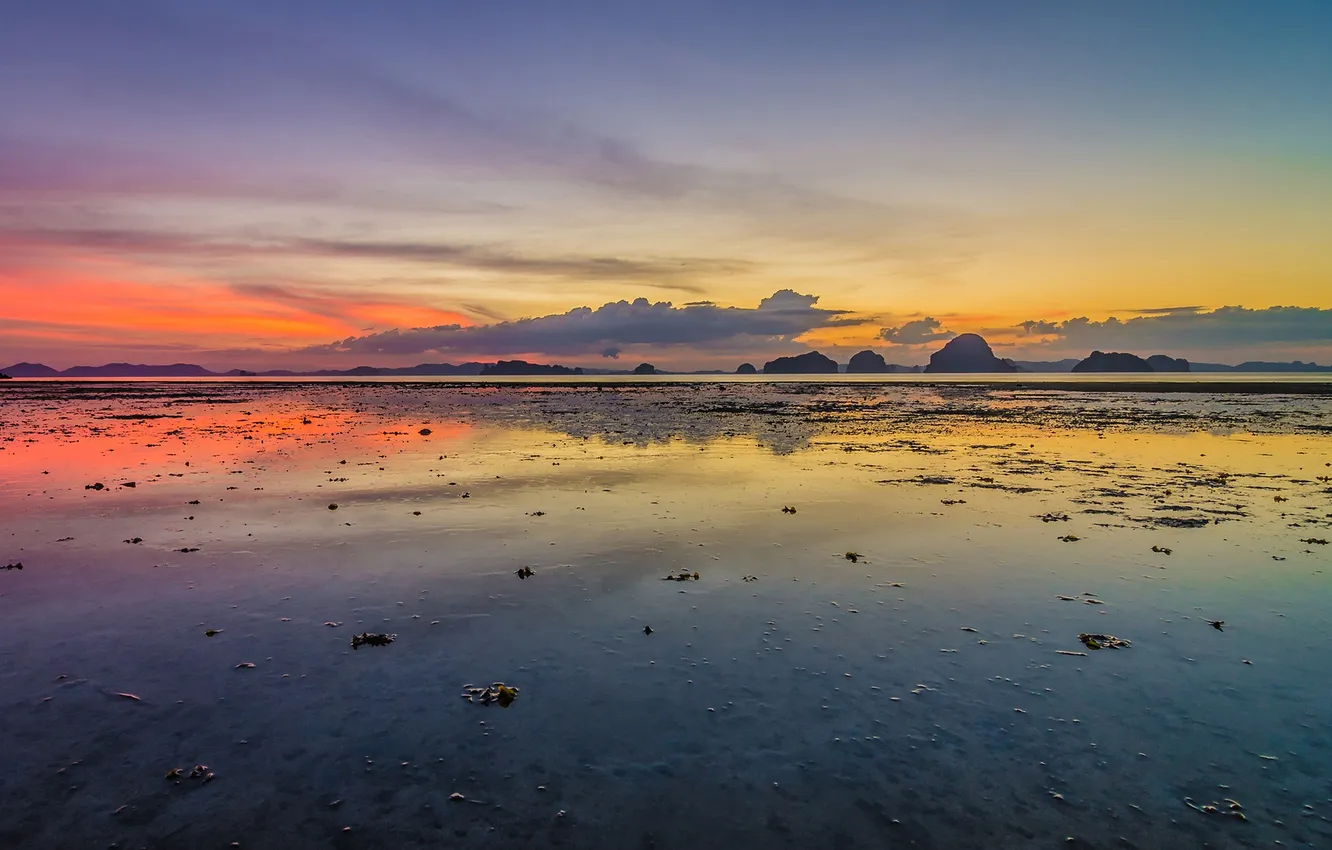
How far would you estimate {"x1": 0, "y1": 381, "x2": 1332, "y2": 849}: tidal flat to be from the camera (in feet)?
25.0

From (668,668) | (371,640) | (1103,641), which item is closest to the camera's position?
(668,668)

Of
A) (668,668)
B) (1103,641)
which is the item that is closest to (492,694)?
(668,668)

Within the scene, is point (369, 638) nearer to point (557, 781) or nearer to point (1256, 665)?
point (557, 781)

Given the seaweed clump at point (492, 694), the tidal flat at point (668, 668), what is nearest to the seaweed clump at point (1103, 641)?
the tidal flat at point (668, 668)

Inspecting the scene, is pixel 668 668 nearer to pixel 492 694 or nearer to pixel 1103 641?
pixel 492 694

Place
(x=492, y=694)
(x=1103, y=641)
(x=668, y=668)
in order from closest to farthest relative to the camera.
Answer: (x=492, y=694) → (x=668, y=668) → (x=1103, y=641)

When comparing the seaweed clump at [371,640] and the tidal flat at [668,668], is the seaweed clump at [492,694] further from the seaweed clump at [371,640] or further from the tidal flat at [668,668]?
the seaweed clump at [371,640]

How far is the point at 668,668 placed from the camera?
11.1m

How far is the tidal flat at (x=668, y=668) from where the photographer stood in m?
7.62

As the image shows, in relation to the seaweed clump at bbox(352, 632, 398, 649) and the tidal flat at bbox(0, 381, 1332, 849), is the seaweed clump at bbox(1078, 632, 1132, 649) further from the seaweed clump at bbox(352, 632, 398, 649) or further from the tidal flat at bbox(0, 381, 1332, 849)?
the seaweed clump at bbox(352, 632, 398, 649)

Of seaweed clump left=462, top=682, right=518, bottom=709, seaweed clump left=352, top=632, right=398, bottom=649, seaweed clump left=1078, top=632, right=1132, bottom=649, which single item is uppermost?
seaweed clump left=352, top=632, right=398, bottom=649

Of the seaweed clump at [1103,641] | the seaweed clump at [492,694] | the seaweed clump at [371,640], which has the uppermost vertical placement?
the seaweed clump at [371,640]

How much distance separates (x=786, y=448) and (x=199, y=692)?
33.4 meters

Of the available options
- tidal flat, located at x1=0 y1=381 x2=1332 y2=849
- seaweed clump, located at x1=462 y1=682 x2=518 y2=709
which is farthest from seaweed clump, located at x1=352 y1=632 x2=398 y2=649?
seaweed clump, located at x1=462 y1=682 x2=518 y2=709
